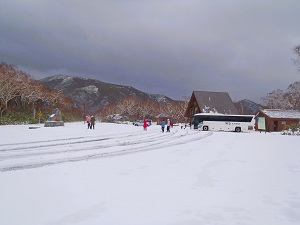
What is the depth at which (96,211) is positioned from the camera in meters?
4.60

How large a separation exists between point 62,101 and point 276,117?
41.6m

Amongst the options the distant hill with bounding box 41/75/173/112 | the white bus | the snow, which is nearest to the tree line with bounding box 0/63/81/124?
the white bus

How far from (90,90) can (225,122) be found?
128 metres

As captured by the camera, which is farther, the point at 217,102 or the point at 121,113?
the point at 121,113

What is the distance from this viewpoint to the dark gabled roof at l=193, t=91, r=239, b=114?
5033 centimetres

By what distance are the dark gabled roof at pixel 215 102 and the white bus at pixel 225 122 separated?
10.7 meters

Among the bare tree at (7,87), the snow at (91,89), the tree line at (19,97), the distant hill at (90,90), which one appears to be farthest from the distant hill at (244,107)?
the snow at (91,89)

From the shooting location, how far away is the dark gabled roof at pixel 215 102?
1981 inches

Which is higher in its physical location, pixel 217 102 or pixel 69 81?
pixel 69 81

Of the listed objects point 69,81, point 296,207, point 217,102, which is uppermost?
point 69,81

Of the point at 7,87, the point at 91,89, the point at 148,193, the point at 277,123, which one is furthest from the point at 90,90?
the point at 148,193

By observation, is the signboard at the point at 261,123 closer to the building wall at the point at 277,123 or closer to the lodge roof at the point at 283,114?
the building wall at the point at 277,123

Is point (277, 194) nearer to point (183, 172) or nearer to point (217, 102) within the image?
point (183, 172)

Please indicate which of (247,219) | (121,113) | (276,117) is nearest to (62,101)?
(121,113)
